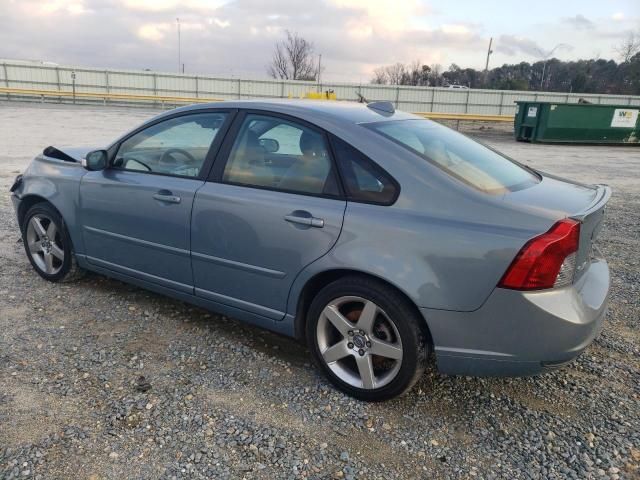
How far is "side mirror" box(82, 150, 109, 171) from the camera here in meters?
3.77

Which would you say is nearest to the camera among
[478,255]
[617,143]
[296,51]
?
[478,255]

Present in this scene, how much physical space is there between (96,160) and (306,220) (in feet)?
6.21

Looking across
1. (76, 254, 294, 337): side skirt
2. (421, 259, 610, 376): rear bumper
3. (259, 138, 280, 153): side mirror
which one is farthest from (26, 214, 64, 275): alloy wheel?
(421, 259, 610, 376): rear bumper

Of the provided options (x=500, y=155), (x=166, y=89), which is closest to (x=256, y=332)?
(x=500, y=155)

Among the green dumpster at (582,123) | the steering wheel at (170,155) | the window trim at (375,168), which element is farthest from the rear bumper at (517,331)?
the green dumpster at (582,123)

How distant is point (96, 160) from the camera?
3.78 meters

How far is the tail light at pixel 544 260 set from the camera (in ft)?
7.59

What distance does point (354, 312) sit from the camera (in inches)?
112

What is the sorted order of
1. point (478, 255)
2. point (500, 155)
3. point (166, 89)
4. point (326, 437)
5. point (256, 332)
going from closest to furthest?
point (478, 255) → point (326, 437) → point (500, 155) → point (256, 332) → point (166, 89)

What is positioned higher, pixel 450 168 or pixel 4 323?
pixel 450 168

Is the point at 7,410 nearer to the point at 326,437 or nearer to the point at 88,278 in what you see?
the point at 326,437

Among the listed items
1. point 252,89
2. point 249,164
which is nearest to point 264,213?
point 249,164

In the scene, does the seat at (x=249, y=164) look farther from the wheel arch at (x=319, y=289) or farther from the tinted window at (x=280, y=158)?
the wheel arch at (x=319, y=289)

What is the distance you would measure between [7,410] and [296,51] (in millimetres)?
60038
